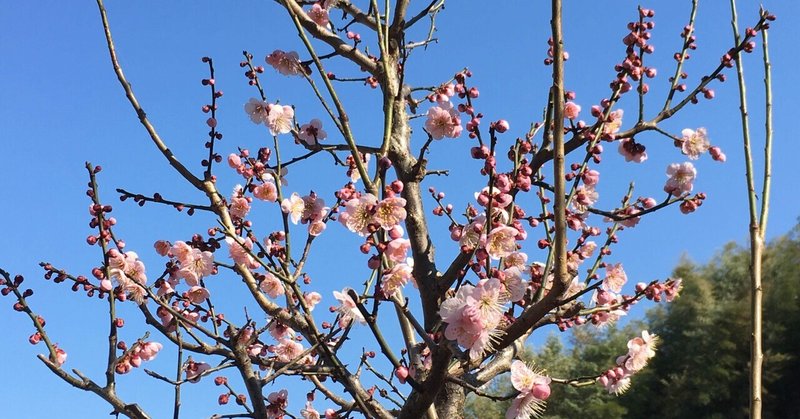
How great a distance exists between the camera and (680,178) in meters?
2.18

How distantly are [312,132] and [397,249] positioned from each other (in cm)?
89

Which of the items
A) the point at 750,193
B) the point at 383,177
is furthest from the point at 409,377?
the point at 750,193

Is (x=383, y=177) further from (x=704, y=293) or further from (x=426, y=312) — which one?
(x=704, y=293)

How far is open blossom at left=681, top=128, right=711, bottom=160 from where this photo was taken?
2307 millimetres

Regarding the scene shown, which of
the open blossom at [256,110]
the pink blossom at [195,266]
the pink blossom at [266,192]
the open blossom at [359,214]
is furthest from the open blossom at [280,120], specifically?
the open blossom at [359,214]

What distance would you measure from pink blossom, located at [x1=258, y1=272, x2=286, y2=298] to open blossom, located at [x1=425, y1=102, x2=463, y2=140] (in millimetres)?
678

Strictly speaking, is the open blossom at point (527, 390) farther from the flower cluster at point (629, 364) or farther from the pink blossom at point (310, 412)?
the pink blossom at point (310, 412)

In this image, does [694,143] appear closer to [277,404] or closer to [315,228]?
[315,228]

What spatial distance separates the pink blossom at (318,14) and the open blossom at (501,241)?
1353mm

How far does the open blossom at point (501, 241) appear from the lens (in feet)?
5.21

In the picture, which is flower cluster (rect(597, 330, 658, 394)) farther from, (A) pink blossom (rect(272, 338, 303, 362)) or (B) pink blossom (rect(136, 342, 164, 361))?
(B) pink blossom (rect(136, 342, 164, 361))

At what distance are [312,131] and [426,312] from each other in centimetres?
73

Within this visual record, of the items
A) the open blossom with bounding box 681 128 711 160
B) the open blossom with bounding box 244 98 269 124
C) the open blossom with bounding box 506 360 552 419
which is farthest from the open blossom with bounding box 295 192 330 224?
the open blossom with bounding box 681 128 711 160

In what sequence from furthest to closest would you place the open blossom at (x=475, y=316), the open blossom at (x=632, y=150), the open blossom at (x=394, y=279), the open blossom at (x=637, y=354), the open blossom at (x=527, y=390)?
the open blossom at (x=637, y=354)
the open blossom at (x=632, y=150)
the open blossom at (x=527, y=390)
the open blossom at (x=394, y=279)
the open blossom at (x=475, y=316)
